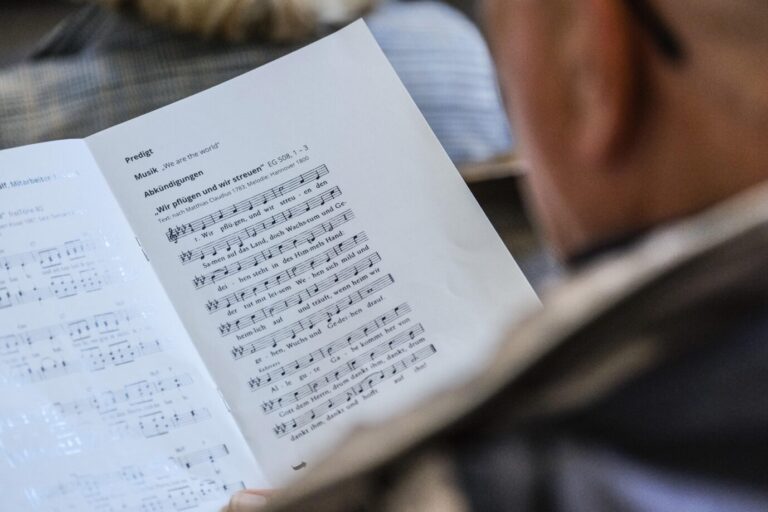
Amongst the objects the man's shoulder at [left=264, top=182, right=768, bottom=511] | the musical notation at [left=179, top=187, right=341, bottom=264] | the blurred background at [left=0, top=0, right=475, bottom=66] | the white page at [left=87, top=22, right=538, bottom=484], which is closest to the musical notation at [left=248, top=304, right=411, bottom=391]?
the white page at [left=87, top=22, right=538, bottom=484]

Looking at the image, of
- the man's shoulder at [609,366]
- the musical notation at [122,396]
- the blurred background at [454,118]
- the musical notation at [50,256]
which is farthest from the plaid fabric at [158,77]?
the man's shoulder at [609,366]

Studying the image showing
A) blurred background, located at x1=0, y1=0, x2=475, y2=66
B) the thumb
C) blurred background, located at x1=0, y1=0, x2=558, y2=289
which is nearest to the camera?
the thumb

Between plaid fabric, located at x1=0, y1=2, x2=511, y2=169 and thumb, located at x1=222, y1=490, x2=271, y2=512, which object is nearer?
thumb, located at x1=222, y1=490, x2=271, y2=512

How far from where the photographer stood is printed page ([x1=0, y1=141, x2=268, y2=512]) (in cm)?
50

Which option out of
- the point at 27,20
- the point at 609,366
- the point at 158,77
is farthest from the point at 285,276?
the point at 27,20

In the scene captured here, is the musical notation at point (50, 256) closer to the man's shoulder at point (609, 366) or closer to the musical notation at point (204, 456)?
the musical notation at point (204, 456)

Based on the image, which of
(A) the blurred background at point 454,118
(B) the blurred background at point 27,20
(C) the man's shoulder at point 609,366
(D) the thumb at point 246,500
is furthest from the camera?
(B) the blurred background at point 27,20

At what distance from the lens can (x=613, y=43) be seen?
374mm

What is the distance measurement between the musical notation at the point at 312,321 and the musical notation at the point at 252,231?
0.08 meters

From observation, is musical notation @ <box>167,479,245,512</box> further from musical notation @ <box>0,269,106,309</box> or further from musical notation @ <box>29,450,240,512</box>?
musical notation @ <box>0,269,106,309</box>

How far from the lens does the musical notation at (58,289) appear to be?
539mm

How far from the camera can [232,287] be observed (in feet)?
1.80

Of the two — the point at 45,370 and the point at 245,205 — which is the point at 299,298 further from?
the point at 45,370

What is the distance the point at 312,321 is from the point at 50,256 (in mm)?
207
